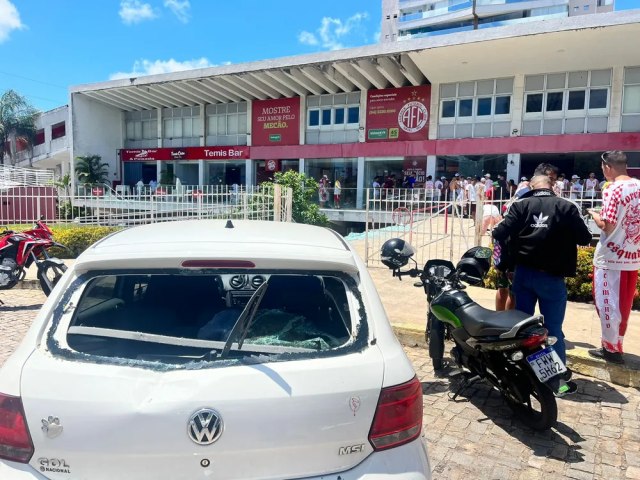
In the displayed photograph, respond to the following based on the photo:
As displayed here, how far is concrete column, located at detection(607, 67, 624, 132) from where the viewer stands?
18.5 metres

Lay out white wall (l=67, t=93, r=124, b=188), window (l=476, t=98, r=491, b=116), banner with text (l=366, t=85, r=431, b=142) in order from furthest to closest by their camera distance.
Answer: white wall (l=67, t=93, r=124, b=188), banner with text (l=366, t=85, r=431, b=142), window (l=476, t=98, r=491, b=116)

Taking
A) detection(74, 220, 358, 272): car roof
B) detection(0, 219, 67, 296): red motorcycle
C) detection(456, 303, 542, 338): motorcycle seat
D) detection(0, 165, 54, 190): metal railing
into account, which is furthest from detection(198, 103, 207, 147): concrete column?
detection(74, 220, 358, 272): car roof

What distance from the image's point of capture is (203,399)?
4.85ft

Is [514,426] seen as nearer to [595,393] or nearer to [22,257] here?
[595,393]

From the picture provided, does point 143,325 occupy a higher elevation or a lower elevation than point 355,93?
lower

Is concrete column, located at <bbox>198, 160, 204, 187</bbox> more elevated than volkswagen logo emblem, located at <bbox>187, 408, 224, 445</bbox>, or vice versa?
concrete column, located at <bbox>198, 160, 204, 187</bbox>

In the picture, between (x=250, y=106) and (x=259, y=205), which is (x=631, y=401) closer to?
(x=259, y=205)

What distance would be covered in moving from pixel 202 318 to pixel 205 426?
2.67 feet

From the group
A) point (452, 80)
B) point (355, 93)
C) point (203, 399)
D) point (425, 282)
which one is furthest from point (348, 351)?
point (355, 93)

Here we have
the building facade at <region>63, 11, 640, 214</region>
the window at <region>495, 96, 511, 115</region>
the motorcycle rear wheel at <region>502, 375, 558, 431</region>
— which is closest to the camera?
the motorcycle rear wheel at <region>502, 375, 558, 431</region>

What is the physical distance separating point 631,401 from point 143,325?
3.79 meters

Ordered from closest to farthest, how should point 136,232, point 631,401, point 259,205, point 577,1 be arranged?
point 136,232 < point 631,401 < point 259,205 < point 577,1

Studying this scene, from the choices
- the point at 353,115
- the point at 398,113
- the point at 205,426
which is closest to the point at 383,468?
the point at 205,426

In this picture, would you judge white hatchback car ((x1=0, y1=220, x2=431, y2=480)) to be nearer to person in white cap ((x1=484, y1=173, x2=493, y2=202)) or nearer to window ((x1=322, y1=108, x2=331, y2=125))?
person in white cap ((x1=484, y1=173, x2=493, y2=202))
